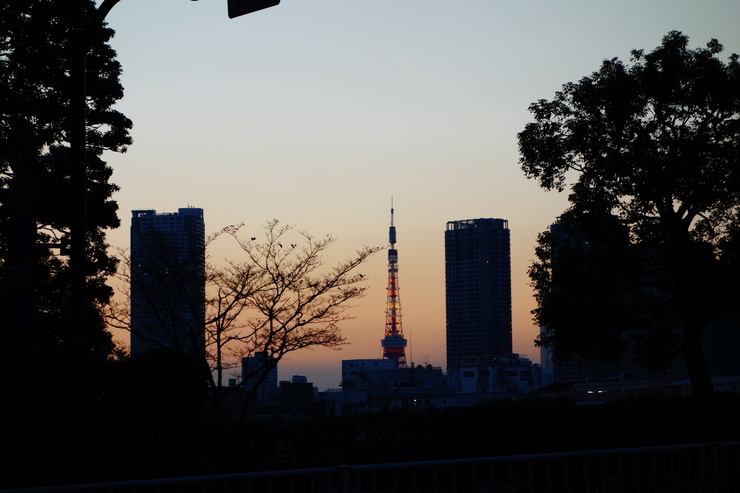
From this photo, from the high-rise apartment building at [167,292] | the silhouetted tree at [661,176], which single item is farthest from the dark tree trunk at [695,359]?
the high-rise apartment building at [167,292]

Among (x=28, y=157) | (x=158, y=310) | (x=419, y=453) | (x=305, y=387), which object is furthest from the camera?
(x=305, y=387)

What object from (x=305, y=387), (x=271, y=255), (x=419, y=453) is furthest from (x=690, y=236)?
(x=305, y=387)

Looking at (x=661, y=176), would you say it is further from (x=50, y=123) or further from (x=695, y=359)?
(x=50, y=123)

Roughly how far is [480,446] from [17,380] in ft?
33.8

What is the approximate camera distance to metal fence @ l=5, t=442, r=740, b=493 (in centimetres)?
702

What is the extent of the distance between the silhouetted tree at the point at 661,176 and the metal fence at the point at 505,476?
17.6 m

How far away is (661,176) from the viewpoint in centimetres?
2664

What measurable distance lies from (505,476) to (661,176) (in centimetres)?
1946

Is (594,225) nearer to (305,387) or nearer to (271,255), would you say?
(271,255)

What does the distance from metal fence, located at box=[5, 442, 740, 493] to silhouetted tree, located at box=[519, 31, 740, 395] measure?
17.6 meters

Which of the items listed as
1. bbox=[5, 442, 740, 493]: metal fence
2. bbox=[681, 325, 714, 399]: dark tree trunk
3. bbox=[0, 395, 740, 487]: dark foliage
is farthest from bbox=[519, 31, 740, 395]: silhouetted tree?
bbox=[5, 442, 740, 493]: metal fence

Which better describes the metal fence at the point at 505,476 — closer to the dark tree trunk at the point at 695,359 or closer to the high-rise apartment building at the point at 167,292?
the dark tree trunk at the point at 695,359

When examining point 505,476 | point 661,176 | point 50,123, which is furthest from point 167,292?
point 505,476

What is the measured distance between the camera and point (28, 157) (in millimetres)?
7859
